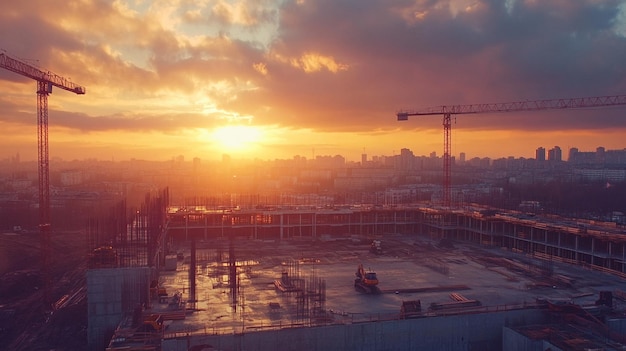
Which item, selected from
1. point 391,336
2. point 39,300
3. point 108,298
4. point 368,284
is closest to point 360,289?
point 368,284

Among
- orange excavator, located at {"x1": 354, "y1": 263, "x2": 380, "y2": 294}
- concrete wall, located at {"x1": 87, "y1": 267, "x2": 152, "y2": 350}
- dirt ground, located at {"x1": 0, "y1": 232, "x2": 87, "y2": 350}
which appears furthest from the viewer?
orange excavator, located at {"x1": 354, "y1": 263, "x2": 380, "y2": 294}

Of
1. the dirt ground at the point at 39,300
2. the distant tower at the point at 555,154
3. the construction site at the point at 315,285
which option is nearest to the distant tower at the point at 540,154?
the distant tower at the point at 555,154

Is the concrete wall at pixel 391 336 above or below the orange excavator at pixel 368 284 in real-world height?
below

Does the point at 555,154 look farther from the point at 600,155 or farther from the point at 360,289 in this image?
the point at 360,289

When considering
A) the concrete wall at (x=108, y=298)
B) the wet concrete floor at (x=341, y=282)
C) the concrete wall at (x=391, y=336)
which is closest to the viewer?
the concrete wall at (x=391, y=336)

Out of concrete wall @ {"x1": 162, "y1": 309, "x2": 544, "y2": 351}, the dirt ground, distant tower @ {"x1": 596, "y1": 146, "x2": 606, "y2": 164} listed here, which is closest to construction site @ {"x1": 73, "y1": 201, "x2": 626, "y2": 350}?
concrete wall @ {"x1": 162, "y1": 309, "x2": 544, "y2": 351}

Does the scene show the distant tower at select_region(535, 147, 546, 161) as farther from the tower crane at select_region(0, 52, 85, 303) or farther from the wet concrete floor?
the tower crane at select_region(0, 52, 85, 303)

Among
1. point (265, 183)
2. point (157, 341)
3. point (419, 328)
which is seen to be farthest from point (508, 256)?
point (265, 183)

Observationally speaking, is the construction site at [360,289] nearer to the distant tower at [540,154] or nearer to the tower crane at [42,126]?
the tower crane at [42,126]
